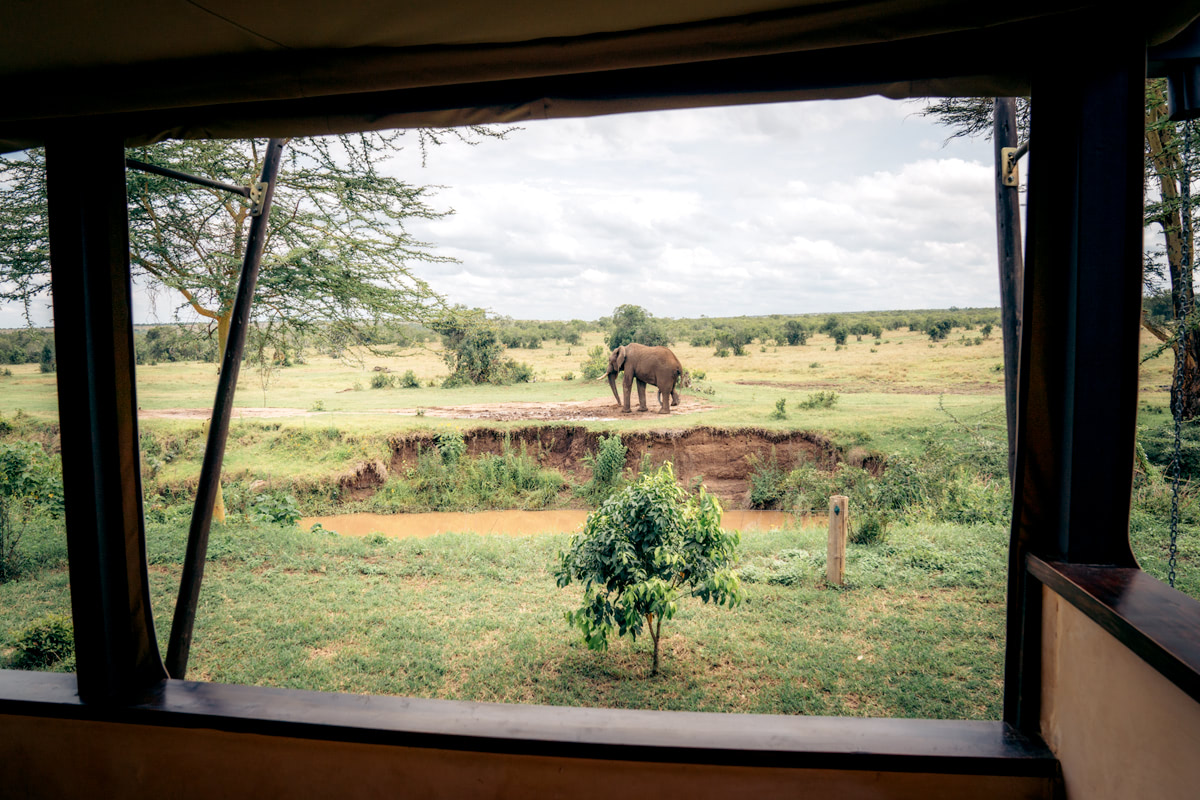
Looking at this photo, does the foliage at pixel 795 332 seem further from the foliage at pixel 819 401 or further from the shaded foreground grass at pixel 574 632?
the shaded foreground grass at pixel 574 632

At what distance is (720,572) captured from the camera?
Result: 2.78 metres

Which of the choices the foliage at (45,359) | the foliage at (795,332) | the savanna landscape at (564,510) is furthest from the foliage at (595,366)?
the foliage at (45,359)

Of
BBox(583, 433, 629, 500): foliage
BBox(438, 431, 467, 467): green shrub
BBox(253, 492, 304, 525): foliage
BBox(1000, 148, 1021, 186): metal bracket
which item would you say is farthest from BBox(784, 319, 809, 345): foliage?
BBox(1000, 148, 1021, 186): metal bracket

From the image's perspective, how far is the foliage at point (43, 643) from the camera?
3.36 m

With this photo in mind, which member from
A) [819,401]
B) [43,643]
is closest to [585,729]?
[43,643]

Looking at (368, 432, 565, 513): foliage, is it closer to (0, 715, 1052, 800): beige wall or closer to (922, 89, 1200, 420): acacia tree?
(922, 89, 1200, 420): acacia tree

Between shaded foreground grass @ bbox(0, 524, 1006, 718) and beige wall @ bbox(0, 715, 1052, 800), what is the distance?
1.73m

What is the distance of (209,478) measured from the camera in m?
2.29

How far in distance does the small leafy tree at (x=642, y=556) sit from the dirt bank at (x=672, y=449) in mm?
5921

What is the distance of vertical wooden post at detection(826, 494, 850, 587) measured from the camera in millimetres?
3908

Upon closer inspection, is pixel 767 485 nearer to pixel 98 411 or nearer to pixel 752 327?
pixel 752 327
